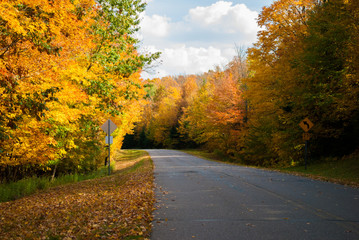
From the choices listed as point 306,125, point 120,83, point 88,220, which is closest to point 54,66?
point 120,83

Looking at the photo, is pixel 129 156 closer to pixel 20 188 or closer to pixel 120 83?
pixel 20 188

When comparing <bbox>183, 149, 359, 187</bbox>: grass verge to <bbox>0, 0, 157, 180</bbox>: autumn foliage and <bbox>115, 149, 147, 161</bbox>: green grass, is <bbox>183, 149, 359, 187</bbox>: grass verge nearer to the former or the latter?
<bbox>0, 0, 157, 180</bbox>: autumn foliage

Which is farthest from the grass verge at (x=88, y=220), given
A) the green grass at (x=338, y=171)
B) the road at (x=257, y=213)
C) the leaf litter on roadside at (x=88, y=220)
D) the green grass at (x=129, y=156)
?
the green grass at (x=129, y=156)

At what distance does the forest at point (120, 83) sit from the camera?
10.1 m

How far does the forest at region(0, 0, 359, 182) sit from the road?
16.9 feet

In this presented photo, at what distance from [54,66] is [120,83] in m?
5.24

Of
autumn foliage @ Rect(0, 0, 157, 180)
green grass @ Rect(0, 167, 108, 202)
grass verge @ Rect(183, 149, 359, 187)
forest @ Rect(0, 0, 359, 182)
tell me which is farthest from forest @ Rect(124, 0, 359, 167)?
green grass @ Rect(0, 167, 108, 202)

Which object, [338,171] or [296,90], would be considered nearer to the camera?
[338,171]

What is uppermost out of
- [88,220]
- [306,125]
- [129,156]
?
[306,125]

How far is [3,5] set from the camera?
898cm

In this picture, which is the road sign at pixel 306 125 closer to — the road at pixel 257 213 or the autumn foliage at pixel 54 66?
the road at pixel 257 213

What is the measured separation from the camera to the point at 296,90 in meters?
18.8

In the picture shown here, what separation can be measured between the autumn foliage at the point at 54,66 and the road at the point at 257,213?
5.26m

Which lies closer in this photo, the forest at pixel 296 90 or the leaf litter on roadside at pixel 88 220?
the leaf litter on roadside at pixel 88 220
